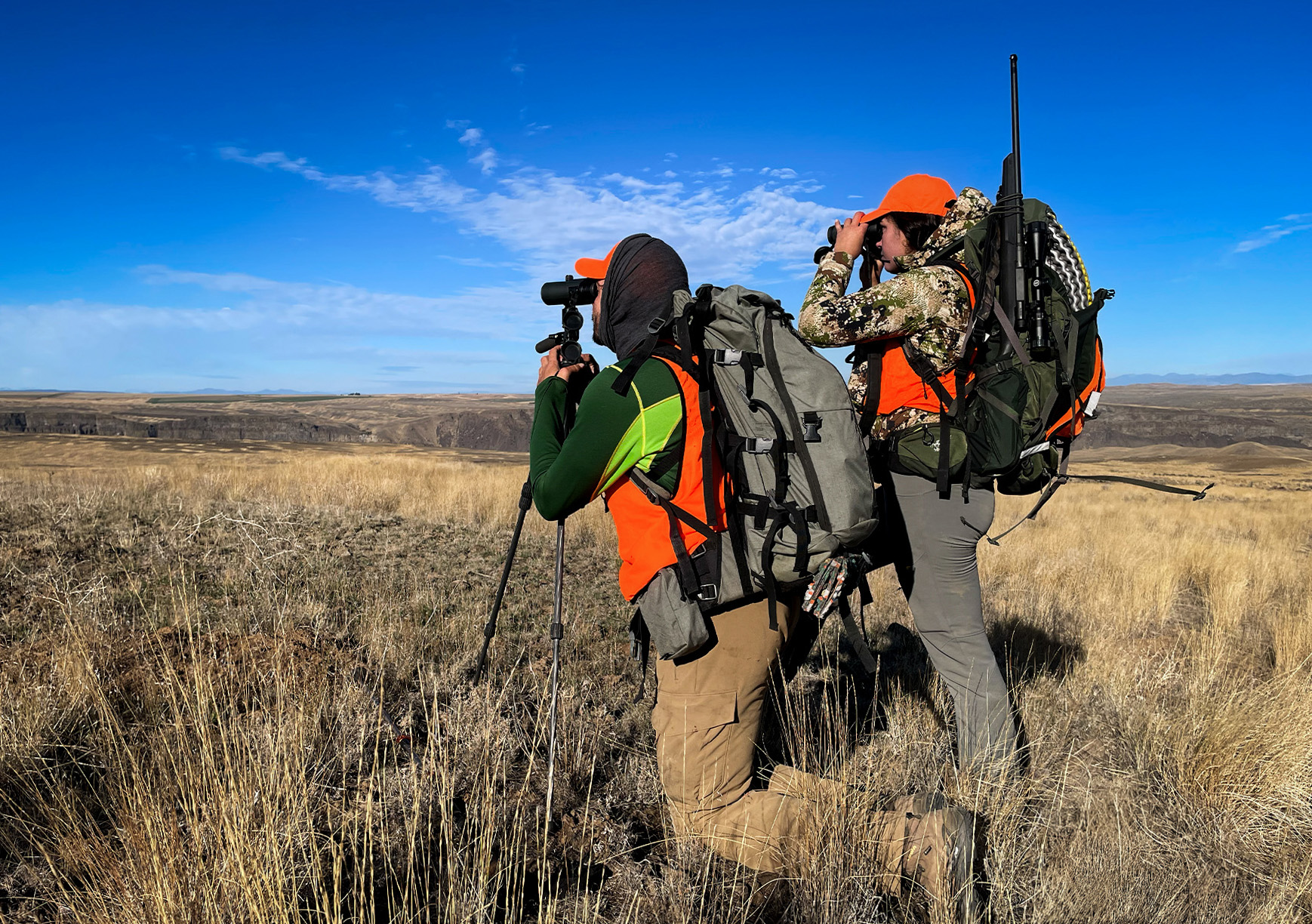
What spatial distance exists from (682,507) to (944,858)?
123cm

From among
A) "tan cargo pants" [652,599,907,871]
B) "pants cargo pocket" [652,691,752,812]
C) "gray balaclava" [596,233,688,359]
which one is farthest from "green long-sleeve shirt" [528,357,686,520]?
"pants cargo pocket" [652,691,752,812]

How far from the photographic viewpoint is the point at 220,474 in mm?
11805

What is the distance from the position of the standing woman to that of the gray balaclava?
530mm

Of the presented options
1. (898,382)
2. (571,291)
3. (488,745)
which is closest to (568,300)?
(571,291)

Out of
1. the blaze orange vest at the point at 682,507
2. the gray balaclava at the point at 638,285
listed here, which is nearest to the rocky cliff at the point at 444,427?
the gray balaclava at the point at 638,285

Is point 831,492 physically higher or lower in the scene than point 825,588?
higher

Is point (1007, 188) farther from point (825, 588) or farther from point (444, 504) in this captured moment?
point (444, 504)

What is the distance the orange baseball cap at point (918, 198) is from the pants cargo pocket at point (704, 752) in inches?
74.1

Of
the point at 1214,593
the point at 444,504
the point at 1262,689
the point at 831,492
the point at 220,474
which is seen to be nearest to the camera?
the point at 831,492

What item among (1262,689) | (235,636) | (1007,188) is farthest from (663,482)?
(1262,689)

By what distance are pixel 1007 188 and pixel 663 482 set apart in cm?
Answer: 191

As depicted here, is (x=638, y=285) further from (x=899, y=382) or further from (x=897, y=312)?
(x=899, y=382)

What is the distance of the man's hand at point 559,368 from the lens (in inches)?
94.8

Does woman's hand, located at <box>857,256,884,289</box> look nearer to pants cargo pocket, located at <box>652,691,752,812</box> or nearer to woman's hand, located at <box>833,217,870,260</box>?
woman's hand, located at <box>833,217,870,260</box>
